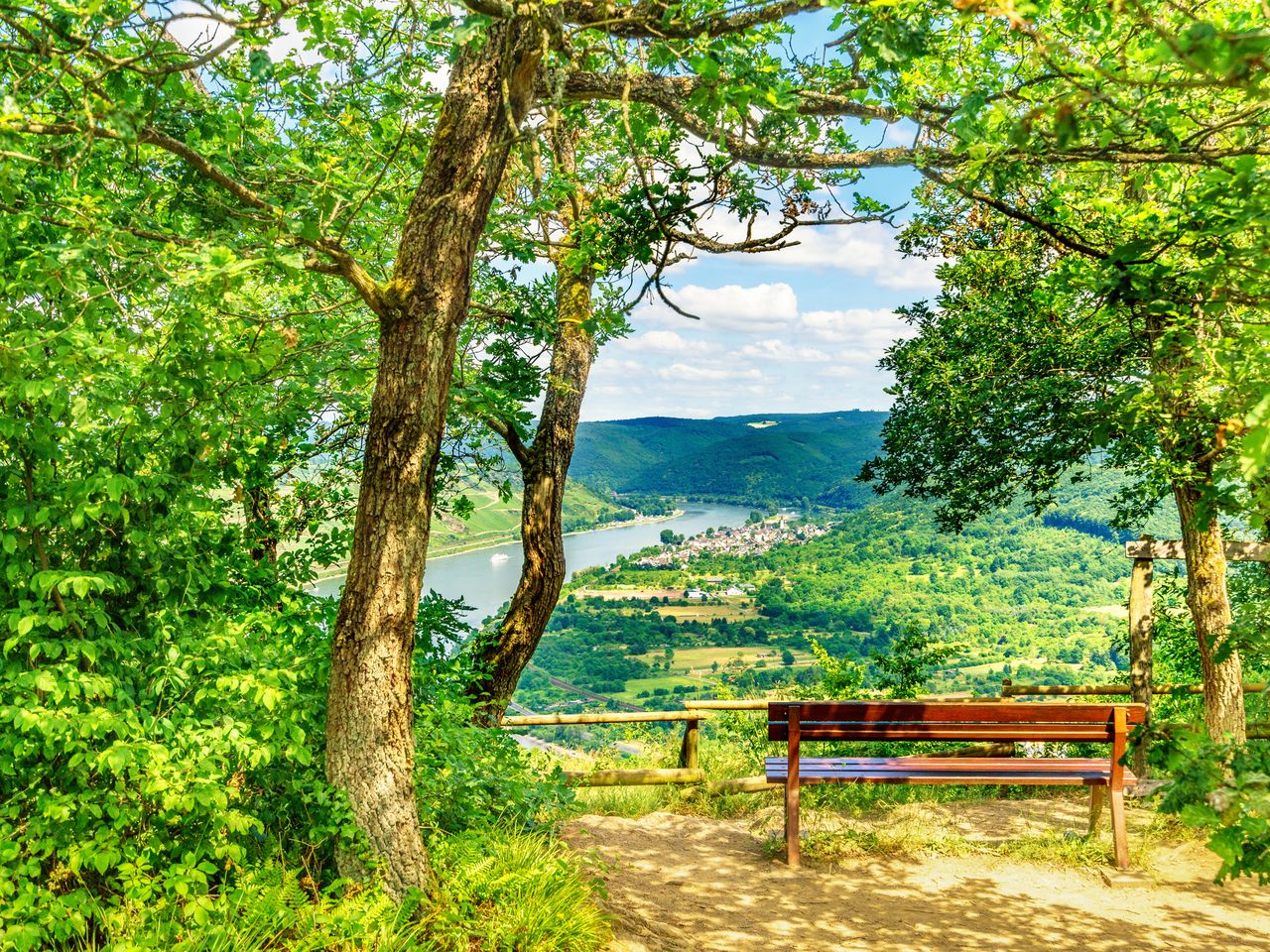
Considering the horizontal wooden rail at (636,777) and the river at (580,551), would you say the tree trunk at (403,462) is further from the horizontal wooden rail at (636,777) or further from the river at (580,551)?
the river at (580,551)

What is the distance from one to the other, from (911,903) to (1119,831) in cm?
144

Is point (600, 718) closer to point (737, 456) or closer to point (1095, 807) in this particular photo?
point (1095, 807)

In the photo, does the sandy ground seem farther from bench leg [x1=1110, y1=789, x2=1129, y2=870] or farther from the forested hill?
the forested hill

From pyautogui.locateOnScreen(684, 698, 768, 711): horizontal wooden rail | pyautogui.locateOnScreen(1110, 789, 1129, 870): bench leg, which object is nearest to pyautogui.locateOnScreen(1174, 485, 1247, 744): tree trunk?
pyautogui.locateOnScreen(1110, 789, 1129, 870): bench leg

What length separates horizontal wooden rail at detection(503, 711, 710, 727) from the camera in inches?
295

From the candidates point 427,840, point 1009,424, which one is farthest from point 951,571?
point 427,840

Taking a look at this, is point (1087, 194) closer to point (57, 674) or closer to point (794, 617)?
point (57, 674)

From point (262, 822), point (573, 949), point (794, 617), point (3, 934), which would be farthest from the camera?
point (794, 617)

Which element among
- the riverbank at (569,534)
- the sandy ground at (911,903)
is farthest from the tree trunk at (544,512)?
the riverbank at (569,534)

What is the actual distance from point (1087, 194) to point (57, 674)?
675cm

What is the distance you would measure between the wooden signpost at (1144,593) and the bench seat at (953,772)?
9.23ft

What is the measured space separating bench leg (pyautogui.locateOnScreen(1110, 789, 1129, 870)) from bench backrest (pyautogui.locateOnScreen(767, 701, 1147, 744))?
0.33m

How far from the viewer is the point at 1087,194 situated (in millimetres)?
6336

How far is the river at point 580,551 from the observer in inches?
1204
